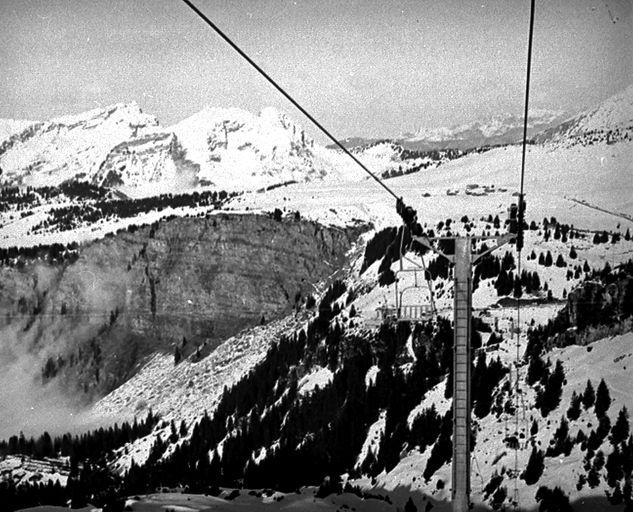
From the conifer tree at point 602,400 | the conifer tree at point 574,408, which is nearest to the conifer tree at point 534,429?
the conifer tree at point 574,408

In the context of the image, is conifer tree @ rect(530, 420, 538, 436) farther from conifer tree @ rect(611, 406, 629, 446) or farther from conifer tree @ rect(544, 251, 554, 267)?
conifer tree @ rect(544, 251, 554, 267)

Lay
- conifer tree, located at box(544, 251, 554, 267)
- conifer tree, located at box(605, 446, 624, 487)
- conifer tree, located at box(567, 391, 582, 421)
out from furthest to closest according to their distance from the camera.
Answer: conifer tree, located at box(544, 251, 554, 267)
conifer tree, located at box(567, 391, 582, 421)
conifer tree, located at box(605, 446, 624, 487)

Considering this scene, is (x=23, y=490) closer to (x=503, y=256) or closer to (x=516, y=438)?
(x=503, y=256)

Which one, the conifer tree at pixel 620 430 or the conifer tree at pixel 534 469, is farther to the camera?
the conifer tree at pixel 534 469

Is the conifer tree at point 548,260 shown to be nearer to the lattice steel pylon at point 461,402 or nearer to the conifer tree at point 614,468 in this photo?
the conifer tree at point 614,468

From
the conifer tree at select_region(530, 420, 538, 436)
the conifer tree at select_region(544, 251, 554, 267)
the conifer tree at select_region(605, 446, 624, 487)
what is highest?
the conifer tree at select_region(544, 251, 554, 267)

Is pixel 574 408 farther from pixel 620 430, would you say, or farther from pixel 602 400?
pixel 620 430

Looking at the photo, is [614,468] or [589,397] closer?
[614,468]

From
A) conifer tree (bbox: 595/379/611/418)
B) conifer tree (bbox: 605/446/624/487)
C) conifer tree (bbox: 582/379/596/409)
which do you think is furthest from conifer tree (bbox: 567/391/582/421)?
conifer tree (bbox: 605/446/624/487)

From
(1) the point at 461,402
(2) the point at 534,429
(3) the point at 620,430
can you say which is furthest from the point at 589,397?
(1) the point at 461,402

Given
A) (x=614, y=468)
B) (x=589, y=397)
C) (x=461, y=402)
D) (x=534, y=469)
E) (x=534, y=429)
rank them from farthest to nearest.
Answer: (x=534, y=429) < (x=589, y=397) < (x=534, y=469) < (x=614, y=468) < (x=461, y=402)

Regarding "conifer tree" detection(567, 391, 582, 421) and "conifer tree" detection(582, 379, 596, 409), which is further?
"conifer tree" detection(582, 379, 596, 409)

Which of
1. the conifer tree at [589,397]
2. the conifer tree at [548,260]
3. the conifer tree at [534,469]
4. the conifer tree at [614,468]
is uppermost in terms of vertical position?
the conifer tree at [548,260]
